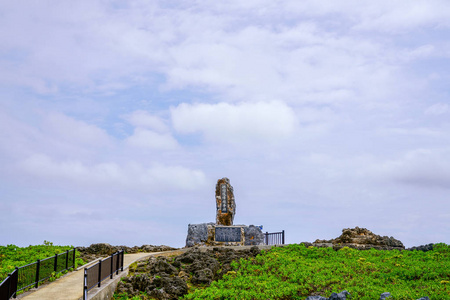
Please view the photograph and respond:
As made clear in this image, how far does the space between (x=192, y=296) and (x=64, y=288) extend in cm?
452

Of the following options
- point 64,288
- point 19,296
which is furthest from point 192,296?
Result: point 19,296

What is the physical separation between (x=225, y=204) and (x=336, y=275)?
52.2ft

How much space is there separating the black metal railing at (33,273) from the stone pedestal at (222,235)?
12187 mm

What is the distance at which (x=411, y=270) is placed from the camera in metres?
17.4

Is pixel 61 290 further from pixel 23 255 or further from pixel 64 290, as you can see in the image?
pixel 23 255

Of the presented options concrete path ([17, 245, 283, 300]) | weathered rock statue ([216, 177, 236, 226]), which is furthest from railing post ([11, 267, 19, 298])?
weathered rock statue ([216, 177, 236, 226])

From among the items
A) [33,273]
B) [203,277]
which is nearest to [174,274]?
[203,277]

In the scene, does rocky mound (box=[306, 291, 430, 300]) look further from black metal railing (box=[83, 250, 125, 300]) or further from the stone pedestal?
the stone pedestal

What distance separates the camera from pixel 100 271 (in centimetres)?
1462

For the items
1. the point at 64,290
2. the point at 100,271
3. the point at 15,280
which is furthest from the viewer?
the point at 64,290

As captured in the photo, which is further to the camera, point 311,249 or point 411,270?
point 311,249

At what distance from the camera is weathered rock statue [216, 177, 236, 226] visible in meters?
32.8

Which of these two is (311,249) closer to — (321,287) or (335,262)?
(335,262)

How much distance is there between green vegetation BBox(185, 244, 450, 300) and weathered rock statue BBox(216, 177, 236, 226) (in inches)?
419
